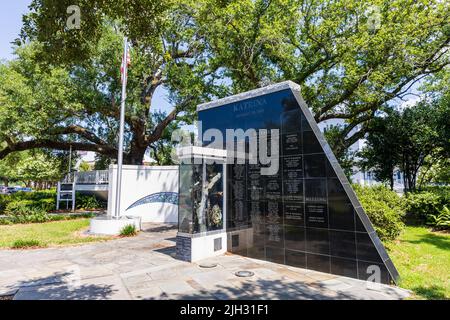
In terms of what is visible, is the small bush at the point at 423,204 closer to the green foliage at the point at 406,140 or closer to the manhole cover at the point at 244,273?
the green foliage at the point at 406,140

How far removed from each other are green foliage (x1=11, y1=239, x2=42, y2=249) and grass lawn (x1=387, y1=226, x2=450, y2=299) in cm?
1124

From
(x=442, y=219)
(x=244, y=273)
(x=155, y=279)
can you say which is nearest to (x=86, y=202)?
(x=155, y=279)

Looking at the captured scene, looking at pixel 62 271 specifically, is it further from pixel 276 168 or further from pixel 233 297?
pixel 276 168

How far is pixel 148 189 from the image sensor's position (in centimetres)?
1616

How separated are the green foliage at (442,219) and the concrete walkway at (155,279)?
25.8 feet

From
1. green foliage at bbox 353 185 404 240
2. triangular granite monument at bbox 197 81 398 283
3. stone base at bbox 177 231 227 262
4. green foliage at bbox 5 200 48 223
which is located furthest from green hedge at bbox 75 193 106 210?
green foliage at bbox 353 185 404 240

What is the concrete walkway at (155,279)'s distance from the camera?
17.7 ft

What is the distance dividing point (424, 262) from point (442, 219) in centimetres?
567

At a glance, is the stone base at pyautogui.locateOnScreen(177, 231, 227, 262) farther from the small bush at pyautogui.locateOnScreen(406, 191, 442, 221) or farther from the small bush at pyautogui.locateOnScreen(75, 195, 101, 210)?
the small bush at pyautogui.locateOnScreen(75, 195, 101, 210)

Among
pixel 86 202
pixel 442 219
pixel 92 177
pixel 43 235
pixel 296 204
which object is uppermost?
pixel 92 177

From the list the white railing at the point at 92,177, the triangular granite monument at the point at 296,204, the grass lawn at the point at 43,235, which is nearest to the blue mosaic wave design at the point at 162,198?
the grass lawn at the point at 43,235

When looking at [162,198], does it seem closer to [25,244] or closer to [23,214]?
[25,244]

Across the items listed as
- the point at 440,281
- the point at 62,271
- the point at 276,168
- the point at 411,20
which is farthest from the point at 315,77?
the point at 62,271

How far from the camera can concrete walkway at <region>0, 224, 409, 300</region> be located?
5.40 metres
